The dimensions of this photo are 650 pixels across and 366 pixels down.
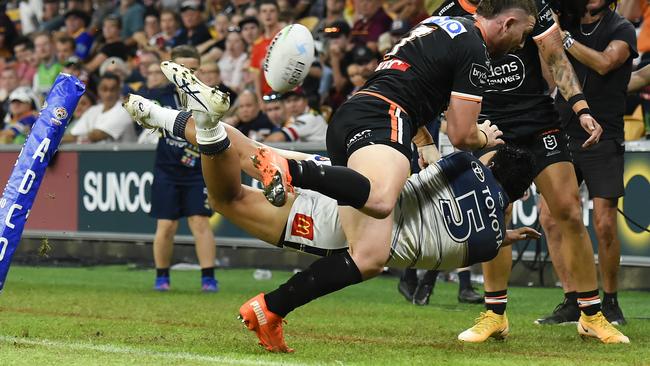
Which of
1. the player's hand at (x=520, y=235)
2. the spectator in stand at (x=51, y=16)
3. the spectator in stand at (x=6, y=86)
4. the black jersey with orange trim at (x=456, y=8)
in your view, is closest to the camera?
the player's hand at (x=520, y=235)

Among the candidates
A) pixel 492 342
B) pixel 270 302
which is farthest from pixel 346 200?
pixel 492 342

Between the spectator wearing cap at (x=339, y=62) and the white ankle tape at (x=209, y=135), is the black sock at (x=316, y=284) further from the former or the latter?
the spectator wearing cap at (x=339, y=62)

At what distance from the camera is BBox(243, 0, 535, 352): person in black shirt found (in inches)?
262

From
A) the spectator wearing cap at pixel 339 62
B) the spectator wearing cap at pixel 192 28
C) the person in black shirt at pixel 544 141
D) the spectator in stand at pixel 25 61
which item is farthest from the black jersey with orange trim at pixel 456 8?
the spectator in stand at pixel 25 61

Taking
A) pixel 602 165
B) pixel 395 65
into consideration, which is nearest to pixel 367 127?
pixel 395 65

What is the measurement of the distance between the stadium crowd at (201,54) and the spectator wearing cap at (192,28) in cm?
2

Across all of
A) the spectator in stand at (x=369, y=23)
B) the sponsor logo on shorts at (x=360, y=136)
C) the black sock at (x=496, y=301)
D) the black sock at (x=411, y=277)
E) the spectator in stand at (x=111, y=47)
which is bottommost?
the spectator in stand at (x=111, y=47)

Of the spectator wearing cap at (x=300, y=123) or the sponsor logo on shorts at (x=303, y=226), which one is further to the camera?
the spectator wearing cap at (x=300, y=123)

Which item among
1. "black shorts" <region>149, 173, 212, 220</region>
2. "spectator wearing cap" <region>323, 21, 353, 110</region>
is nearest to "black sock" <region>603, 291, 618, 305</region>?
"black shorts" <region>149, 173, 212, 220</region>

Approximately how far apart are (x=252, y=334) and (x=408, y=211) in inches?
57.6

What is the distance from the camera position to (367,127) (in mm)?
7016

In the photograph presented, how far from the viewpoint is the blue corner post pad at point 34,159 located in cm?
764

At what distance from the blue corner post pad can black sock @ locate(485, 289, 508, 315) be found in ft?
9.56

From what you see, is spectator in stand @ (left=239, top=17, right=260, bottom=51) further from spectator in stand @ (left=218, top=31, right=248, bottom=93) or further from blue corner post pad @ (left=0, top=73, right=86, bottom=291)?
blue corner post pad @ (left=0, top=73, right=86, bottom=291)
